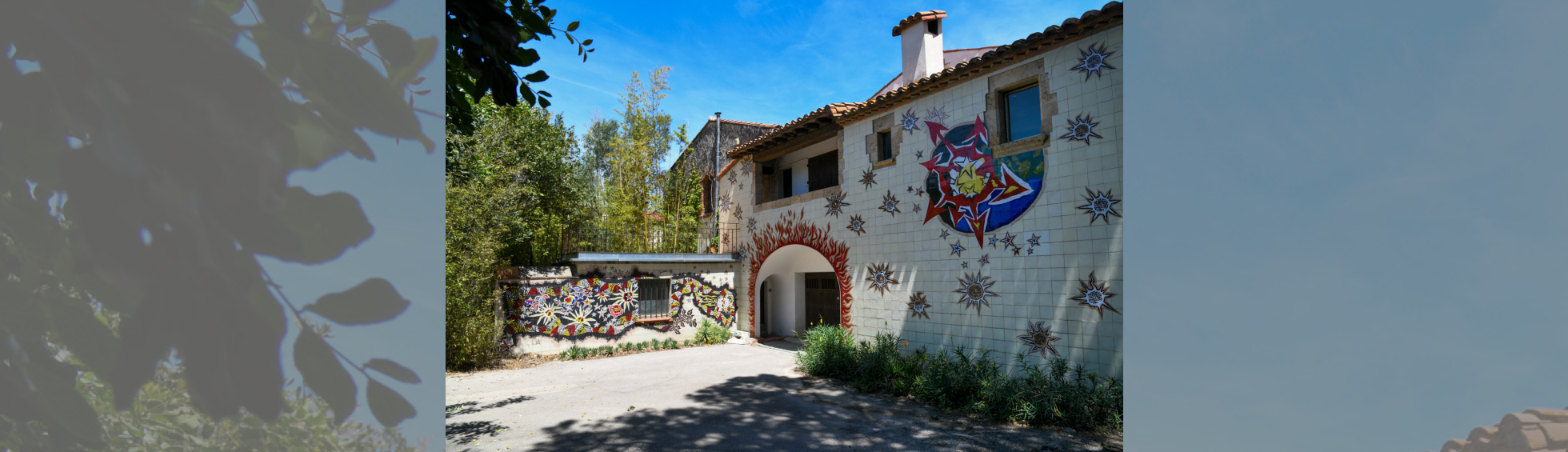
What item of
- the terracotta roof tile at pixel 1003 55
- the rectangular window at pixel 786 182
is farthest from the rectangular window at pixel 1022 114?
the rectangular window at pixel 786 182

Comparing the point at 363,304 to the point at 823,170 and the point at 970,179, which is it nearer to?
the point at 970,179

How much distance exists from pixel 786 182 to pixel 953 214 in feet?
16.6

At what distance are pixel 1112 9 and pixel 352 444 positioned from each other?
6.56 m

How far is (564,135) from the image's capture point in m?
11.3

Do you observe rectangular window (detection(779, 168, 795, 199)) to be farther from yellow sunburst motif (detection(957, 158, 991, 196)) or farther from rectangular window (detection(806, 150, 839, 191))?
yellow sunburst motif (detection(957, 158, 991, 196))

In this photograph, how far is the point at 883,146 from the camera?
8859mm

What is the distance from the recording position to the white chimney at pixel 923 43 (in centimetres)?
939

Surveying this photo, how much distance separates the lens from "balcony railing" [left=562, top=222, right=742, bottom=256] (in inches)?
443

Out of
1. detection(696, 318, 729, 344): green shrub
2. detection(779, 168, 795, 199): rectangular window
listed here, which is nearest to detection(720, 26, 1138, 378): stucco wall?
detection(779, 168, 795, 199): rectangular window

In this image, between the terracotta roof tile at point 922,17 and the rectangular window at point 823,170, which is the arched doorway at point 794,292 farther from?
the terracotta roof tile at point 922,17

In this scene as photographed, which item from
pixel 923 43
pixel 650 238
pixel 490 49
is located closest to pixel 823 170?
pixel 923 43

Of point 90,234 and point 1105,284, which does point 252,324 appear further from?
point 1105,284

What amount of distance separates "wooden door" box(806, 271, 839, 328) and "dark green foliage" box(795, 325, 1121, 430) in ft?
8.50
